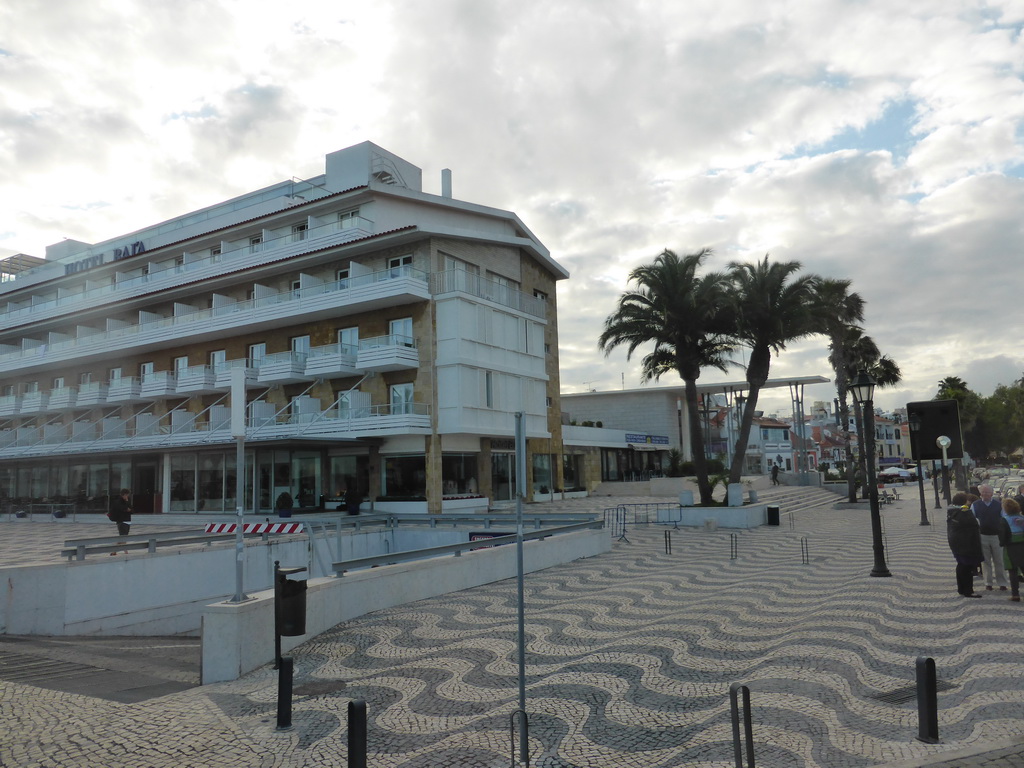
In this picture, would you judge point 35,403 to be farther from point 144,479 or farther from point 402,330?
point 402,330

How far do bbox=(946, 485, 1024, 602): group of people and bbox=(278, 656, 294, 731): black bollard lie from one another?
10.1m

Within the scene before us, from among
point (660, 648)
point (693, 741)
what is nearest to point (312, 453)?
point (660, 648)

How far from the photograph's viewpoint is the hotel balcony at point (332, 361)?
33594mm

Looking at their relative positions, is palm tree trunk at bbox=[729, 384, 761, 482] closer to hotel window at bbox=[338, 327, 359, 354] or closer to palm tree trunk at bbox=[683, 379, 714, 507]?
palm tree trunk at bbox=[683, 379, 714, 507]

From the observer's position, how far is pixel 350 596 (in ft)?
37.9

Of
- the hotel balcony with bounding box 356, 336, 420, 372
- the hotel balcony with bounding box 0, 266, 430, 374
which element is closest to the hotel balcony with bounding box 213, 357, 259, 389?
the hotel balcony with bounding box 0, 266, 430, 374

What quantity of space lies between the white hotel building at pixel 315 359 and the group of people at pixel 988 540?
2269 cm

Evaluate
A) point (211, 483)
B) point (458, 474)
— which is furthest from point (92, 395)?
point (458, 474)

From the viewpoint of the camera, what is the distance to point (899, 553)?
727 inches

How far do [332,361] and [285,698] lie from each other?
Result: 27651mm

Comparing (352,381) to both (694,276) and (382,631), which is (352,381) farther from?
(382,631)

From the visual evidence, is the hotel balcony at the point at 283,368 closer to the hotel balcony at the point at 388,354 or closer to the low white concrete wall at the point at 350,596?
the hotel balcony at the point at 388,354

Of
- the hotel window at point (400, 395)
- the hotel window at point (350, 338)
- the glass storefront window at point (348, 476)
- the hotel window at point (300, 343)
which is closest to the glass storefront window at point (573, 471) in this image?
the glass storefront window at point (348, 476)

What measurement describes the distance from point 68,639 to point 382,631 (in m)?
7.27
